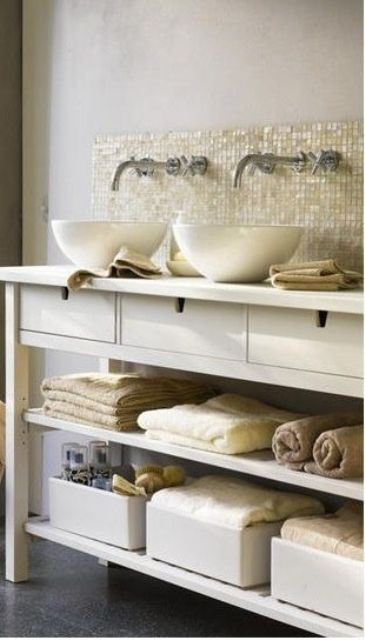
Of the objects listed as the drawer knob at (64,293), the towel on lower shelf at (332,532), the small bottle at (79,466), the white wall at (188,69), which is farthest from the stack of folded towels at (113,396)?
the white wall at (188,69)

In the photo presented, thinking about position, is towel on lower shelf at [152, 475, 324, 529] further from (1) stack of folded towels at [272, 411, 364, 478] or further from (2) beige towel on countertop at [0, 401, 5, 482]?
(2) beige towel on countertop at [0, 401, 5, 482]

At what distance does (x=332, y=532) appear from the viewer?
9.29 feet

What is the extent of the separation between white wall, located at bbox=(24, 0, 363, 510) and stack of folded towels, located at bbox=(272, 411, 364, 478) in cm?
80

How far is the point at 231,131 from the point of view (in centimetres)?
352

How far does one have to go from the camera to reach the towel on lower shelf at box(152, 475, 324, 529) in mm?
3014

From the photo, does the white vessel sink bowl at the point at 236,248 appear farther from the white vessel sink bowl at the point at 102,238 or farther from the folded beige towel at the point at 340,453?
the folded beige towel at the point at 340,453

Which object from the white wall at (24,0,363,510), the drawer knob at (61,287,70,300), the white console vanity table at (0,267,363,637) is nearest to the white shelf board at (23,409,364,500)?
the white console vanity table at (0,267,363,637)

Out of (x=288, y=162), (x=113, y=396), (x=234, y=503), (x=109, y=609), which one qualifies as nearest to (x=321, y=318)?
(x=234, y=503)

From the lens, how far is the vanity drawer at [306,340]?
2.68 m

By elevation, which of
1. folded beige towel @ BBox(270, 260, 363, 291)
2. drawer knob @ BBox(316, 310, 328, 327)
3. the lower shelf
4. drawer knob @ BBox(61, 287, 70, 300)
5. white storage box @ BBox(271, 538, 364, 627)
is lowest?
the lower shelf

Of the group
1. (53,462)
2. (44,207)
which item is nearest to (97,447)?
(53,462)

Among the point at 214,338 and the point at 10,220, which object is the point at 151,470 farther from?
the point at 10,220

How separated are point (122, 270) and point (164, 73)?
31.1 inches

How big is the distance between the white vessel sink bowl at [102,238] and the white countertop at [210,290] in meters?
0.07
